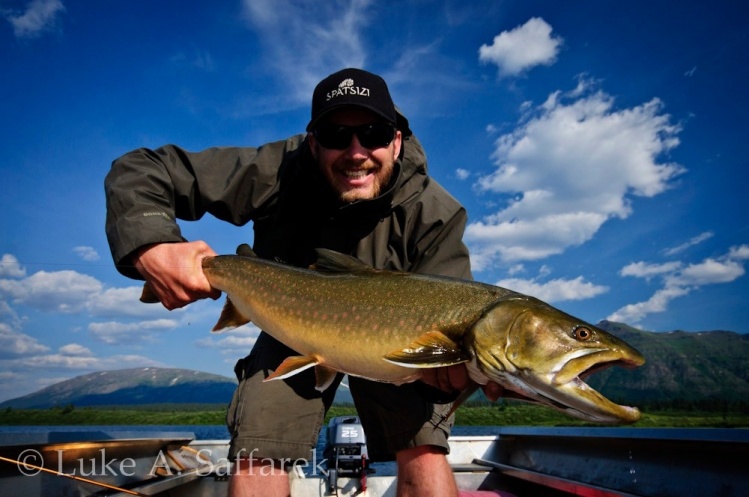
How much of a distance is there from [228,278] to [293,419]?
1265 millimetres

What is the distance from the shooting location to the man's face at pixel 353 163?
13.7ft

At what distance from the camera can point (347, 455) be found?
6.54 metres

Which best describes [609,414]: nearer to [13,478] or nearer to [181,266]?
[181,266]

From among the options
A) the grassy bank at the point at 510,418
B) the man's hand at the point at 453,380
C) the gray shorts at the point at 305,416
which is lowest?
the grassy bank at the point at 510,418

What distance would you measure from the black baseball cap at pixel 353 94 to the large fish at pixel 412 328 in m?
1.32

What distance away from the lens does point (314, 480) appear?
6.42m

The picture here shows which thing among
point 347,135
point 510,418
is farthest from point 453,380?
point 510,418

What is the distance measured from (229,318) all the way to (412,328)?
69.0 inches

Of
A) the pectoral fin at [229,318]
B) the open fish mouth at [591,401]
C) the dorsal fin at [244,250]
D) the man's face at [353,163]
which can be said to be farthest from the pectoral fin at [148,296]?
the open fish mouth at [591,401]

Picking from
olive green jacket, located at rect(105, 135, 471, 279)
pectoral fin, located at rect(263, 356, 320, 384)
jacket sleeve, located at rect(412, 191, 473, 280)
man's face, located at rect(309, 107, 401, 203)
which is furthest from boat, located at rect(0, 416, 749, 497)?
man's face, located at rect(309, 107, 401, 203)

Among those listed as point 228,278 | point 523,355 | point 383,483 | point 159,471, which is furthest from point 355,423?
point 523,355

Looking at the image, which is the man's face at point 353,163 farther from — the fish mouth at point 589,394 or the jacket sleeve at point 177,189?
the fish mouth at point 589,394

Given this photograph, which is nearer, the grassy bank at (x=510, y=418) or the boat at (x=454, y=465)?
the boat at (x=454, y=465)

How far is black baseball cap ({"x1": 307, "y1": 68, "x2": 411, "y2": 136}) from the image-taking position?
4.06 metres
